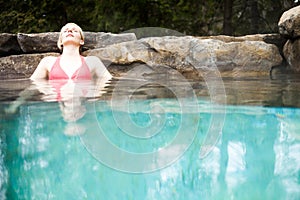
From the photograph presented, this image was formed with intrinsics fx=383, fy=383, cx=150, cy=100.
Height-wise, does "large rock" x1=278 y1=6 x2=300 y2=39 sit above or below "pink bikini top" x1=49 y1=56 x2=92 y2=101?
above

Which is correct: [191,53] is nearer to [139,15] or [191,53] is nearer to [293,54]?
[293,54]

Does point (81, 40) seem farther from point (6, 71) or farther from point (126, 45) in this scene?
point (6, 71)

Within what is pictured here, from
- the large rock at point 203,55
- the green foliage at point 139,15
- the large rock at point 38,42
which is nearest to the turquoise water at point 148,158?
the large rock at point 203,55

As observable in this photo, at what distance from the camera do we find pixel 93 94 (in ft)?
9.08

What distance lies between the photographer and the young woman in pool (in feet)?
12.7

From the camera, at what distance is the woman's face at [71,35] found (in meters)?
3.98

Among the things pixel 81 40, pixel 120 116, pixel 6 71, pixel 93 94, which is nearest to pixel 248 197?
pixel 120 116

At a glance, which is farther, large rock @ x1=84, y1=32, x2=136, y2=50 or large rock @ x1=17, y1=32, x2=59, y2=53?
large rock @ x1=84, y1=32, x2=136, y2=50

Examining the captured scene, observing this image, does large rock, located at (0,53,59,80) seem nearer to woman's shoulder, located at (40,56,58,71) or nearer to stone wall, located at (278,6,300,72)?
woman's shoulder, located at (40,56,58,71)

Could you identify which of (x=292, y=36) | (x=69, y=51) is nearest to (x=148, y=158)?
(x=69, y=51)

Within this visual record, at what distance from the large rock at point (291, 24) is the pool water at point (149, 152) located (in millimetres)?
2843

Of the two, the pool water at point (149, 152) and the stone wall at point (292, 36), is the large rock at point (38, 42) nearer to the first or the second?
the stone wall at point (292, 36)

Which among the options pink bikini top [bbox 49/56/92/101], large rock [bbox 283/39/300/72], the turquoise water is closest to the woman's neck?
pink bikini top [bbox 49/56/92/101]

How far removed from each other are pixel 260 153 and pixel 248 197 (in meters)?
0.32
